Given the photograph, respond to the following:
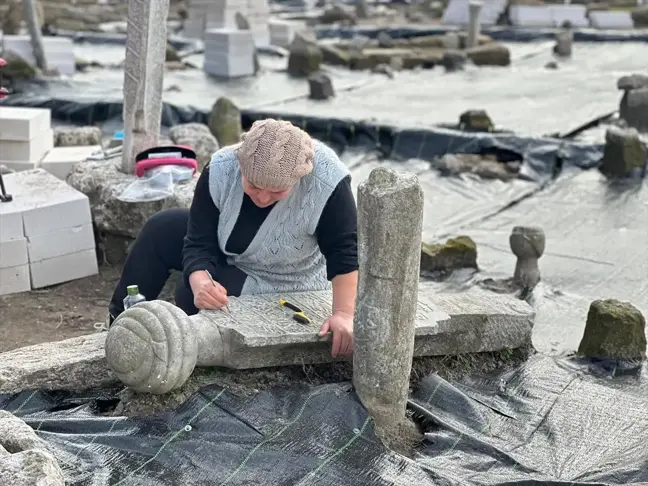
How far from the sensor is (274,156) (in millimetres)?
3395

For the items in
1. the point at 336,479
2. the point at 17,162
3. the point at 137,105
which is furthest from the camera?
the point at 17,162

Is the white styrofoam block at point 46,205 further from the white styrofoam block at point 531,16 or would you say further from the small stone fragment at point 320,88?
the white styrofoam block at point 531,16

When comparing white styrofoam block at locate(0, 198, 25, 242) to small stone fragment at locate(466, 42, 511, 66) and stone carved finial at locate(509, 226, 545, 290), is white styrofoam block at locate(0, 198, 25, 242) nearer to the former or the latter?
stone carved finial at locate(509, 226, 545, 290)

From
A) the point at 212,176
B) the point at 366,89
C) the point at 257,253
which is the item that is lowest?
the point at 366,89

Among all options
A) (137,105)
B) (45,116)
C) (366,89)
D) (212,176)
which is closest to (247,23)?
(366,89)

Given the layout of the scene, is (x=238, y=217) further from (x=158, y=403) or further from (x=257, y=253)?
(x=158, y=403)

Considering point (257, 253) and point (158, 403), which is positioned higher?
point (257, 253)

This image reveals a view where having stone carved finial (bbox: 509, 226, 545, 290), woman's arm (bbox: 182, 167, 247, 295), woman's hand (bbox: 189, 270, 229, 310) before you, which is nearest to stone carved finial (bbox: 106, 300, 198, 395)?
woman's hand (bbox: 189, 270, 229, 310)

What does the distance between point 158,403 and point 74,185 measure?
2.85 metres

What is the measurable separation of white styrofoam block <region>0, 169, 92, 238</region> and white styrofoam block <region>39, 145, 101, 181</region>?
3.11 feet

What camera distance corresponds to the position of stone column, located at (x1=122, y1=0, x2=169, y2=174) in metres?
5.65

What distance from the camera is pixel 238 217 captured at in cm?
379

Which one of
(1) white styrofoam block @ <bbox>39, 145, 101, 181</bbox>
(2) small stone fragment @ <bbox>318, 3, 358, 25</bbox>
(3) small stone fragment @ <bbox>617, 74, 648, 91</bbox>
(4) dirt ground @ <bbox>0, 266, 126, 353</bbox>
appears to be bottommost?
(2) small stone fragment @ <bbox>318, 3, 358, 25</bbox>

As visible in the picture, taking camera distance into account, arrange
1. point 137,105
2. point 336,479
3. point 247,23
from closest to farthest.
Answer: point 336,479
point 137,105
point 247,23
